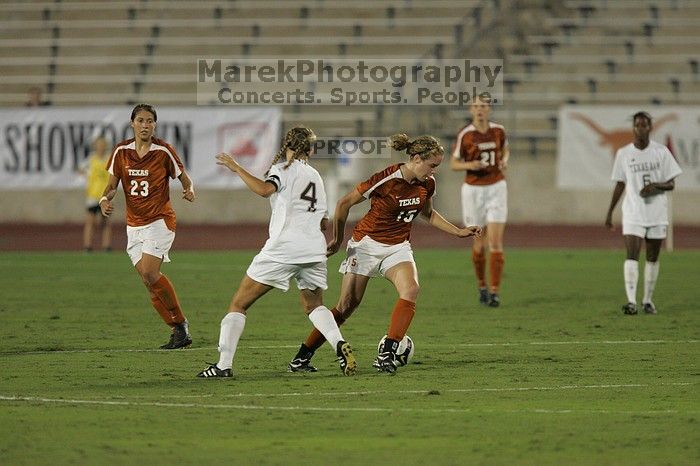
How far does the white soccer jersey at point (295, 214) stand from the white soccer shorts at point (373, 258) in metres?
0.67

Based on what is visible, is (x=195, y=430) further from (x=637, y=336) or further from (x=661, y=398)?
(x=637, y=336)

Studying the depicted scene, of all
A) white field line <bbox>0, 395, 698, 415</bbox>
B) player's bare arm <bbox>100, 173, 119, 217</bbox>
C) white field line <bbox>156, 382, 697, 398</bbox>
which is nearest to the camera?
white field line <bbox>0, 395, 698, 415</bbox>

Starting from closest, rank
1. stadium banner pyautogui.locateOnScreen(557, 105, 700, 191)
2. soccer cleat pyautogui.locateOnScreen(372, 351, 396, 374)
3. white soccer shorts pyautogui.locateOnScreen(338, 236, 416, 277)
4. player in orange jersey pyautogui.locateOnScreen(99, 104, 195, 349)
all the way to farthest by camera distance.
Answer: soccer cleat pyautogui.locateOnScreen(372, 351, 396, 374)
white soccer shorts pyautogui.locateOnScreen(338, 236, 416, 277)
player in orange jersey pyautogui.locateOnScreen(99, 104, 195, 349)
stadium banner pyautogui.locateOnScreen(557, 105, 700, 191)

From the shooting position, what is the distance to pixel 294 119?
98.8ft

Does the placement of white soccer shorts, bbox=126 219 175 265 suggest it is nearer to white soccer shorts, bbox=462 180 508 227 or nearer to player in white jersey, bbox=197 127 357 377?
player in white jersey, bbox=197 127 357 377

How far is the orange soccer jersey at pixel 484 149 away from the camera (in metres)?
15.7

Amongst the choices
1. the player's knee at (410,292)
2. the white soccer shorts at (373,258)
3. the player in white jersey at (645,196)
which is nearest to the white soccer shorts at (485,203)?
the player in white jersey at (645,196)

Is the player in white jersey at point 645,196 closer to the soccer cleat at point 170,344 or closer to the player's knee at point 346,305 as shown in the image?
the player's knee at point 346,305

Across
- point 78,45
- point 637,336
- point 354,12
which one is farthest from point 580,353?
point 78,45

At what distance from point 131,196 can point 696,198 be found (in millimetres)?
18744
